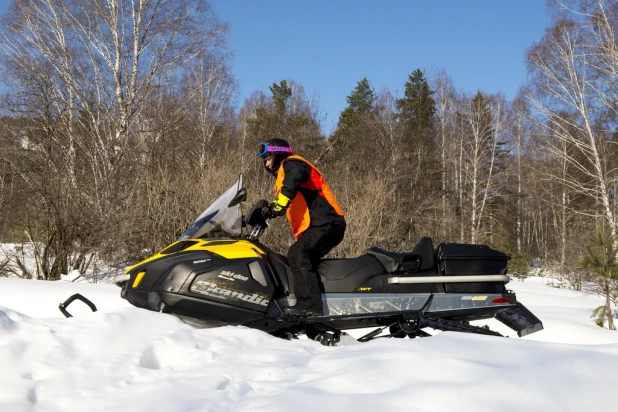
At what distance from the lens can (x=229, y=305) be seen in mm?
4148

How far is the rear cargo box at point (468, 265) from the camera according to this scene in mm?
4465

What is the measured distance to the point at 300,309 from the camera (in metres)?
4.18

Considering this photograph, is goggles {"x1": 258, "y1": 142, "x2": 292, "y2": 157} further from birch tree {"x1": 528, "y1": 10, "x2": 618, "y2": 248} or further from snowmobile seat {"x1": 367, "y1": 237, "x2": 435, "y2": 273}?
birch tree {"x1": 528, "y1": 10, "x2": 618, "y2": 248}

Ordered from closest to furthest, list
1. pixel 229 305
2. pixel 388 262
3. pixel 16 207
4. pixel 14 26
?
pixel 229 305 → pixel 388 262 → pixel 16 207 → pixel 14 26

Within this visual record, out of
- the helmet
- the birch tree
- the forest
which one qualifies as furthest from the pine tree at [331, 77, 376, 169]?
the helmet

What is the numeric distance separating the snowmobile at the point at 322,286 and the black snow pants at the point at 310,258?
3.7 inches

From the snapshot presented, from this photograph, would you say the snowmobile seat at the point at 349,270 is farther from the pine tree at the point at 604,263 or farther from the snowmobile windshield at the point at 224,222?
the pine tree at the point at 604,263

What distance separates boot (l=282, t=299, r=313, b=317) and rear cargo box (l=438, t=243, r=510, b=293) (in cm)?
115

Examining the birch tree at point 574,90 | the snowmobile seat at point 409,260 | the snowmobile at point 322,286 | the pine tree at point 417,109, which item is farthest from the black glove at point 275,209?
the pine tree at point 417,109

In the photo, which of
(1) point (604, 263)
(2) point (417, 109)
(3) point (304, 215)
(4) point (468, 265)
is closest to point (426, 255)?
(4) point (468, 265)

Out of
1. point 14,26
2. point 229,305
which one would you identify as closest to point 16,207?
point 229,305

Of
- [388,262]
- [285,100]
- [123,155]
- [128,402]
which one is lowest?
[128,402]

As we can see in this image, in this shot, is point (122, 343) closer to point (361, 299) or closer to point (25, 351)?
point (25, 351)

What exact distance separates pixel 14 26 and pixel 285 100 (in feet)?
65.9
